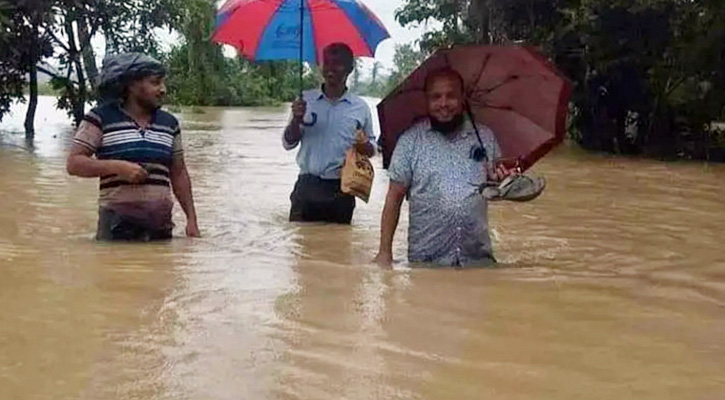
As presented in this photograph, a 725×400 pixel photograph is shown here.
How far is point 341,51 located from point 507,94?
1.66m

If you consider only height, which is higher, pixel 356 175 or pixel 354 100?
pixel 354 100

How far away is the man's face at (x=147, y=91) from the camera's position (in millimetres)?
6152

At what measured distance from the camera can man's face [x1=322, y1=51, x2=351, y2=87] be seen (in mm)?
7520

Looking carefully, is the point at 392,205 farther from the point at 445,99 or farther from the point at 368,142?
the point at 368,142

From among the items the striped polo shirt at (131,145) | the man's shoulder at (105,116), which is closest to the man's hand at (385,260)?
the striped polo shirt at (131,145)

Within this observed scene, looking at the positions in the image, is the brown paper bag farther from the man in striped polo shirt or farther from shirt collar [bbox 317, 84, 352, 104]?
the man in striped polo shirt

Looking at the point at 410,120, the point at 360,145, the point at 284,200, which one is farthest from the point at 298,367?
the point at 284,200

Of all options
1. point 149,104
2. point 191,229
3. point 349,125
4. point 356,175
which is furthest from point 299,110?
point 149,104

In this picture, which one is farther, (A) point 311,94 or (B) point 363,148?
(A) point 311,94

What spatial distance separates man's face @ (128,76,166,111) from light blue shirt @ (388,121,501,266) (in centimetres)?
134

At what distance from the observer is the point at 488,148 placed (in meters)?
5.90

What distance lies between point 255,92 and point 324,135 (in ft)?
165

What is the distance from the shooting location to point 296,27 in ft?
25.8

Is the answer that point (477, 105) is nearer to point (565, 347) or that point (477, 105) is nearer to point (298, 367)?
point (565, 347)
